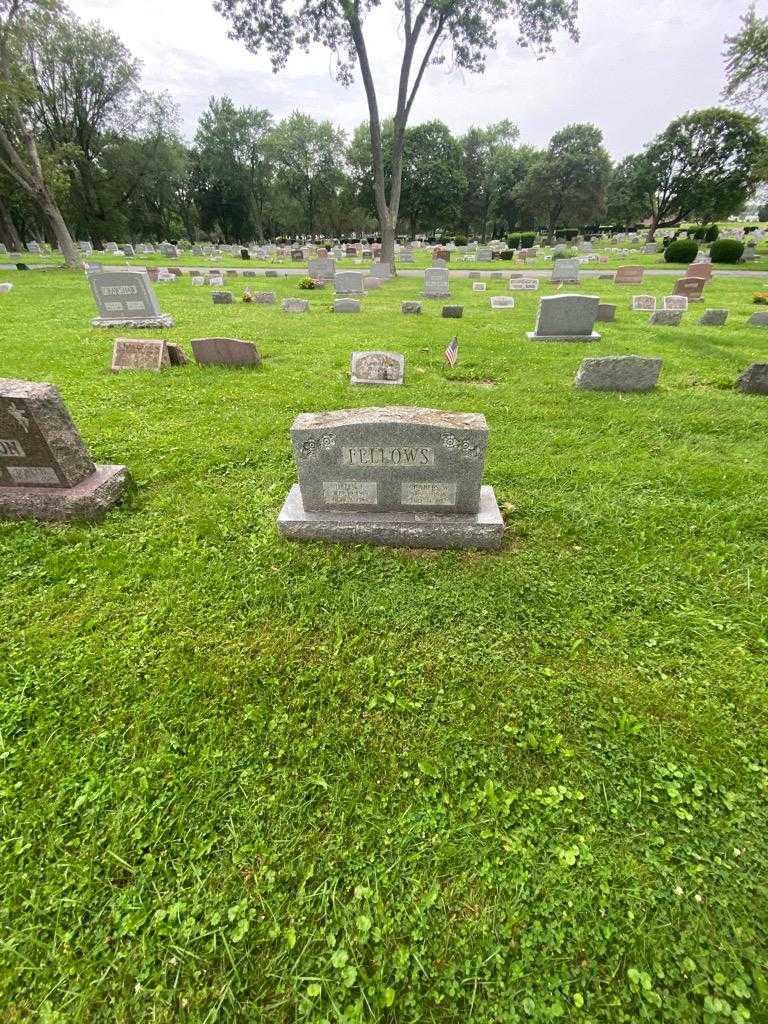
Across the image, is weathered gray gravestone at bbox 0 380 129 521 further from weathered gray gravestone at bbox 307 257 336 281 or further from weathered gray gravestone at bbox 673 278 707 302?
weathered gray gravestone at bbox 307 257 336 281

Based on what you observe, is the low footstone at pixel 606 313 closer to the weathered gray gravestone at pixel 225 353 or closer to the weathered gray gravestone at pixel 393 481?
the weathered gray gravestone at pixel 225 353

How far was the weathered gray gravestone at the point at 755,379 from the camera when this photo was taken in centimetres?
614

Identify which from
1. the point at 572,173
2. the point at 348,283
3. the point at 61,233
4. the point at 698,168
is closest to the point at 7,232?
the point at 61,233

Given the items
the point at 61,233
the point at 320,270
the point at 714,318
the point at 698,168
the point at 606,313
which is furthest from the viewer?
the point at 698,168

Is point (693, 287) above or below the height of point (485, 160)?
below

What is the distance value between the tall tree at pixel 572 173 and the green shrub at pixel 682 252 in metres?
33.1

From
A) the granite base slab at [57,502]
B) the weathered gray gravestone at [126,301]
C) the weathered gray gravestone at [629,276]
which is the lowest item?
the weathered gray gravestone at [629,276]

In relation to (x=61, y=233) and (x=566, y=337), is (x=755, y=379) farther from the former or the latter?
(x=61, y=233)

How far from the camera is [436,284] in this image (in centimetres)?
1516

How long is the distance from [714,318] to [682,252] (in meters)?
22.9

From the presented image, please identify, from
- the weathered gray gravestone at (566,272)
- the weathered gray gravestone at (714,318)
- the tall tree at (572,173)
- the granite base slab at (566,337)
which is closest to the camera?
the granite base slab at (566,337)

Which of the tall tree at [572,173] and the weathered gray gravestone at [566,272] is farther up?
the tall tree at [572,173]

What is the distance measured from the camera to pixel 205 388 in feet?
21.2

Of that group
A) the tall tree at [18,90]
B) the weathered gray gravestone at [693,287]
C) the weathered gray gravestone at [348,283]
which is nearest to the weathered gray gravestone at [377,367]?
the weathered gray gravestone at [348,283]
